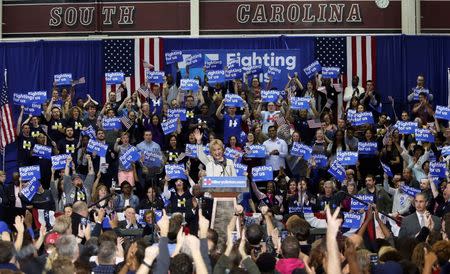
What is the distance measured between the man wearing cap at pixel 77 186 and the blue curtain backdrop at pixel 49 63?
18.2 feet

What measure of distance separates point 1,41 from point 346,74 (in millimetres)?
8193

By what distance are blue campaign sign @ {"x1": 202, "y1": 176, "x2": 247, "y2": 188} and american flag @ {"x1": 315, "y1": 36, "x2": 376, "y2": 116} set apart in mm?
14270

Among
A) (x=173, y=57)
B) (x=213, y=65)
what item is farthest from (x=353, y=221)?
(x=173, y=57)

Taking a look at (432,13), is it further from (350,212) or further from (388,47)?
(350,212)

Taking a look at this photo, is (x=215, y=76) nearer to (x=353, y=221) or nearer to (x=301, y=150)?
(x=301, y=150)

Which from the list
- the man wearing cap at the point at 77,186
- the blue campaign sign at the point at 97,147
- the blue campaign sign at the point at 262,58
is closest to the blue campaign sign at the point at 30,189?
the man wearing cap at the point at 77,186

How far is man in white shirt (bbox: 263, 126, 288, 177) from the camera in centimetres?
2305

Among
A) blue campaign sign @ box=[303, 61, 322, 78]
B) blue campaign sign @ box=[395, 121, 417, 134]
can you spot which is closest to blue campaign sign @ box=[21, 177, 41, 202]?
blue campaign sign @ box=[395, 121, 417, 134]

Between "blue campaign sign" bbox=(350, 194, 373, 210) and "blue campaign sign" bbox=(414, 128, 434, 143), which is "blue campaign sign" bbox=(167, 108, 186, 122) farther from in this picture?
"blue campaign sign" bbox=(350, 194, 373, 210)

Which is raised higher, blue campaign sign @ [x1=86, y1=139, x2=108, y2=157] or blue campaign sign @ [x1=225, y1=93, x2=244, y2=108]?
blue campaign sign @ [x1=225, y1=93, x2=244, y2=108]

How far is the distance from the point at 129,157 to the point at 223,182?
8.61 m

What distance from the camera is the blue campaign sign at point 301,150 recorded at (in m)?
22.8

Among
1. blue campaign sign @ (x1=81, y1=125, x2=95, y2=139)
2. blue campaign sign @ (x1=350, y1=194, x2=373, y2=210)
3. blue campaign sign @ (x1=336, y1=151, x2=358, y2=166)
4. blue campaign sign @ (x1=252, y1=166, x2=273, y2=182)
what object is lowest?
blue campaign sign @ (x1=350, y1=194, x2=373, y2=210)

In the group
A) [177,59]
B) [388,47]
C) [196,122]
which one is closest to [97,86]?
[177,59]
